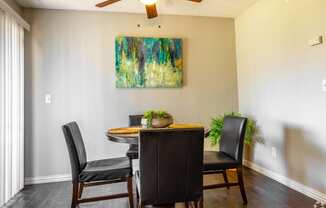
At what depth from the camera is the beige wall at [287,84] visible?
2400mm

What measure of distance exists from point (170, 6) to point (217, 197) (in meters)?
2.62

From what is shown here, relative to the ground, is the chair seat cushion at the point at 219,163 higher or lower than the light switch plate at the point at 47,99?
lower

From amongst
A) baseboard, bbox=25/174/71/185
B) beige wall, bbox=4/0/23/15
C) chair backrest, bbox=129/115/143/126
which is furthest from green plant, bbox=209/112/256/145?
beige wall, bbox=4/0/23/15

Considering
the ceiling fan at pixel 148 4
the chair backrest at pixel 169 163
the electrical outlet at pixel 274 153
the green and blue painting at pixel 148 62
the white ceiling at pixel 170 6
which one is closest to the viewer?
the chair backrest at pixel 169 163

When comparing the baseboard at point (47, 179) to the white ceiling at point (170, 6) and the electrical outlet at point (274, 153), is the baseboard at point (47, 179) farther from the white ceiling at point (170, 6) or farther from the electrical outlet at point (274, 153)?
the electrical outlet at point (274, 153)

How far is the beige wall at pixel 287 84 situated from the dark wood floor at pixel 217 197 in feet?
0.81

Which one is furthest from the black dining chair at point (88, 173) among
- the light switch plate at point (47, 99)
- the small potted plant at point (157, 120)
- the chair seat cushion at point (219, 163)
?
the light switch plate at point (47, 99)

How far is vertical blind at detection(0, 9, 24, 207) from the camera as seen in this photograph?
2.50 metres

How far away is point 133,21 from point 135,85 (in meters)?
1.00

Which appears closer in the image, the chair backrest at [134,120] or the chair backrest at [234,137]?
the chair backrest at [234,137]

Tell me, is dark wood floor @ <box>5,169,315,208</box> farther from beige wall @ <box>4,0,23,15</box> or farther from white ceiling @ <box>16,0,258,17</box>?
white ceiling @ <box>16,0,258,17</box>

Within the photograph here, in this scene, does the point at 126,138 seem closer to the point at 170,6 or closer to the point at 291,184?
the point at 291,184

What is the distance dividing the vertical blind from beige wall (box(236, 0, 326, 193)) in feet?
10.6

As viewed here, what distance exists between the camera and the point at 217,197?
2586 millimetres
